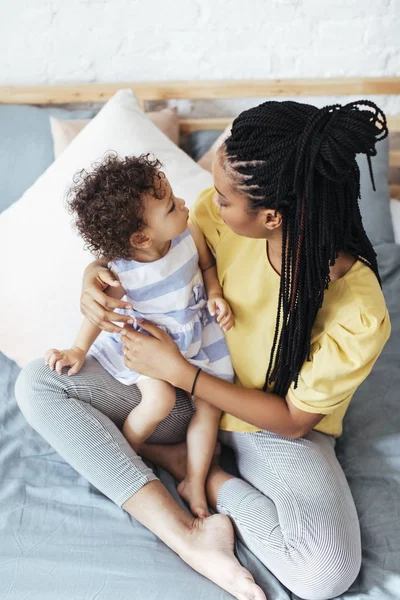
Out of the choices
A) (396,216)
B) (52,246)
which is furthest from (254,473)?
(396,216)

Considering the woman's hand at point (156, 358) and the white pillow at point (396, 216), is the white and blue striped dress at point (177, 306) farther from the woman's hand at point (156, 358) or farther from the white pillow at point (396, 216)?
the white pillow at point (396, 216)

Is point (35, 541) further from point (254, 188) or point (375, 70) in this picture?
point (375, 70)

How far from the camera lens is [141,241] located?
1.14 metres

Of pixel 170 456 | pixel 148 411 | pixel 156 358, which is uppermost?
pixel 156 358

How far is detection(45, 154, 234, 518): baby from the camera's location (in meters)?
1.10

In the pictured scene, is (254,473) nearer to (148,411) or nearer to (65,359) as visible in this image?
(148,411)

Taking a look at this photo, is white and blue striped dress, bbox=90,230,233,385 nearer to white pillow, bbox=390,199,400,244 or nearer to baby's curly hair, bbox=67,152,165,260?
baby's curly hair, bbox=67,152,165,260

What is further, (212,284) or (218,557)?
(212,284)

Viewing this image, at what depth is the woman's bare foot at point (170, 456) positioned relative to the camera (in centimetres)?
128

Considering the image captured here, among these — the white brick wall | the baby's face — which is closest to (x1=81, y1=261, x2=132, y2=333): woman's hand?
the baby's face

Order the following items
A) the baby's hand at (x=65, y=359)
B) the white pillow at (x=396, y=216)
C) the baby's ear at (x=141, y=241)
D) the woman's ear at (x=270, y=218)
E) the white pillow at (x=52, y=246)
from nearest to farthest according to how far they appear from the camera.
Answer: the woman's ear at (x=270, y=218), the baby's ear at (x=141, y=241), the baby's hand at (x=65, y=359), the white pillow at (x=52, y=246), the white pillow at (x=396, y=216)

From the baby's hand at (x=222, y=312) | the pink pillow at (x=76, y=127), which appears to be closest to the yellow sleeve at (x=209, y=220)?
the baby's hand at (x=222, y=312)

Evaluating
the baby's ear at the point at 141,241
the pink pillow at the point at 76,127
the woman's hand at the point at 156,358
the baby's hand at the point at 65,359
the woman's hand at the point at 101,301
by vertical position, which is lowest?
the baby's hand at the point at 65,359

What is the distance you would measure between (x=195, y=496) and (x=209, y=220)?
0.52 metres
